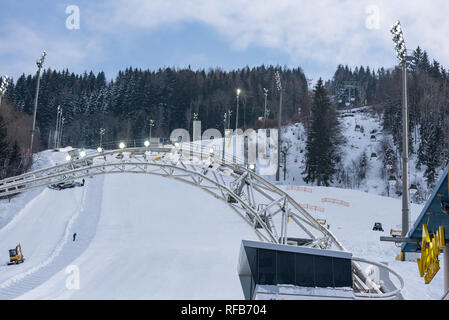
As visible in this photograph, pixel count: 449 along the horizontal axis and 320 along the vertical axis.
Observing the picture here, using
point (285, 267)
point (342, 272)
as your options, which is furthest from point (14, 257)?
point (342, 272)

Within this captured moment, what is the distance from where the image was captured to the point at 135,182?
5084cm

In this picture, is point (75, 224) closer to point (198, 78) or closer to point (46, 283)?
point (46, 283)

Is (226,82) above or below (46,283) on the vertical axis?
above

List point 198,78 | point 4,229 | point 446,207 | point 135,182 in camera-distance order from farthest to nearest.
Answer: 1. point 198,78
2. point 135,182
3. point 4,229
4. point 446,207

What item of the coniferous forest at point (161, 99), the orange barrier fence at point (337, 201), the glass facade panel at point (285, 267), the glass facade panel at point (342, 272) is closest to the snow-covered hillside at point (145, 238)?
the orange barrier fence at point (337, 201)

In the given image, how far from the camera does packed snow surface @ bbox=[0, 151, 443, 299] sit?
23062mm

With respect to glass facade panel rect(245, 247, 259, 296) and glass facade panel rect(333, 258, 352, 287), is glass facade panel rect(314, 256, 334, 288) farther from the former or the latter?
glass facade panel rect(245, 247, 259, 296)

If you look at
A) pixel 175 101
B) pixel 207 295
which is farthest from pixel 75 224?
pixel 175 101

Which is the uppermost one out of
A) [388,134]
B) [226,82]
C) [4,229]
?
[226,82]

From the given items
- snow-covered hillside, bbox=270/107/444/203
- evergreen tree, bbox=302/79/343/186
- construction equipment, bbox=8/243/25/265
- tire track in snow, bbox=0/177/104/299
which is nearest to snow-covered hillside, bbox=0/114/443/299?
tire track in snow, bbox=0/177/104/299

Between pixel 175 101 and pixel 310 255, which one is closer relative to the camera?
pixel 310 255

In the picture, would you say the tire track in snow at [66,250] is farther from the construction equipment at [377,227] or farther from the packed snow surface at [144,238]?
the construction equipment at [377,227]

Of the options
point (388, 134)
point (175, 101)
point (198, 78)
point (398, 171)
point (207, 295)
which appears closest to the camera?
point (207, 295)

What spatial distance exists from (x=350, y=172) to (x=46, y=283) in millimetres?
53351
